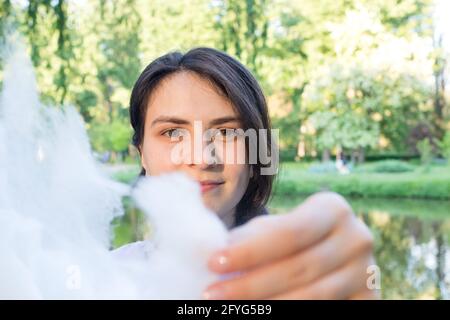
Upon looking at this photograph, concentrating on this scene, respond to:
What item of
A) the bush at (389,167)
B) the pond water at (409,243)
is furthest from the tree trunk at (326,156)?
the pond water at (409,243)

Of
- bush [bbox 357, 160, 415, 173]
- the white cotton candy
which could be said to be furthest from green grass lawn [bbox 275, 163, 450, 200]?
the white cotton candy

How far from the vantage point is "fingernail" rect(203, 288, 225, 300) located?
0.20 meters

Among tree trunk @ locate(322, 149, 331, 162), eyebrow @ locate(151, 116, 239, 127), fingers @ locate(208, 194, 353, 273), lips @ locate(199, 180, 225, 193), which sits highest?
tree trunk @ locate(322, 149, 331, 162)

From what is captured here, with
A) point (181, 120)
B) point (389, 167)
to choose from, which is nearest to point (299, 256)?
point (181, 120)

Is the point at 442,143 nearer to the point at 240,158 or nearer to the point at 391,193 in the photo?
the point at 391,193

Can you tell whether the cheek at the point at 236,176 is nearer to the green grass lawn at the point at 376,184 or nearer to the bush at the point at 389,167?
the green grass lawn at the point at 376,184

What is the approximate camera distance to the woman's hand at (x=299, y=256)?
184mm

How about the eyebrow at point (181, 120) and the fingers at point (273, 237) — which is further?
the eyebrow at point (181, 120)

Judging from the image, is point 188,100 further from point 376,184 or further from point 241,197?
point 376,184

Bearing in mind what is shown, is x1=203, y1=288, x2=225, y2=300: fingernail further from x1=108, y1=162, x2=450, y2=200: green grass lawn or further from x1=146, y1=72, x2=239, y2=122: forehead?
x1=108, y1=162, x2=450, y2=200: green grass lawn

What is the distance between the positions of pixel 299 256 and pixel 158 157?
259 millimetres

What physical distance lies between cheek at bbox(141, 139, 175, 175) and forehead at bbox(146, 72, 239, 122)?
0.08ft

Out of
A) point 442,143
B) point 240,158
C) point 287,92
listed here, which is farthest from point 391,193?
point 240,158

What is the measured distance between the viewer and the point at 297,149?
5926mm
